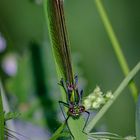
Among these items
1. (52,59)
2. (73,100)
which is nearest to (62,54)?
(73,100)

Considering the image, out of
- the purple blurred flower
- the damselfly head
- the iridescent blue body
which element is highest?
the purple blurred flower

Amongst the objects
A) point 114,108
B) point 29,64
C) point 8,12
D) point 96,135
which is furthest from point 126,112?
point 96,135

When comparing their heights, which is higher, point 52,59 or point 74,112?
point 52,59

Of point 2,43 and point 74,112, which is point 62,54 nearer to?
point 74,112

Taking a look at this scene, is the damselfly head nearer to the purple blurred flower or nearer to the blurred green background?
the blurred green background

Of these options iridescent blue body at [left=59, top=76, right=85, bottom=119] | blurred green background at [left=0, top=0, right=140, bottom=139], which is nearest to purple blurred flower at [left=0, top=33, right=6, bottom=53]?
blurred green background at [left=0, top=0, right=140, bottom=139]

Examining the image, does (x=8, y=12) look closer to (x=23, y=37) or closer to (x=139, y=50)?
(x=23, y=37)

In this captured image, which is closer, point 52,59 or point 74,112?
point 74,112
